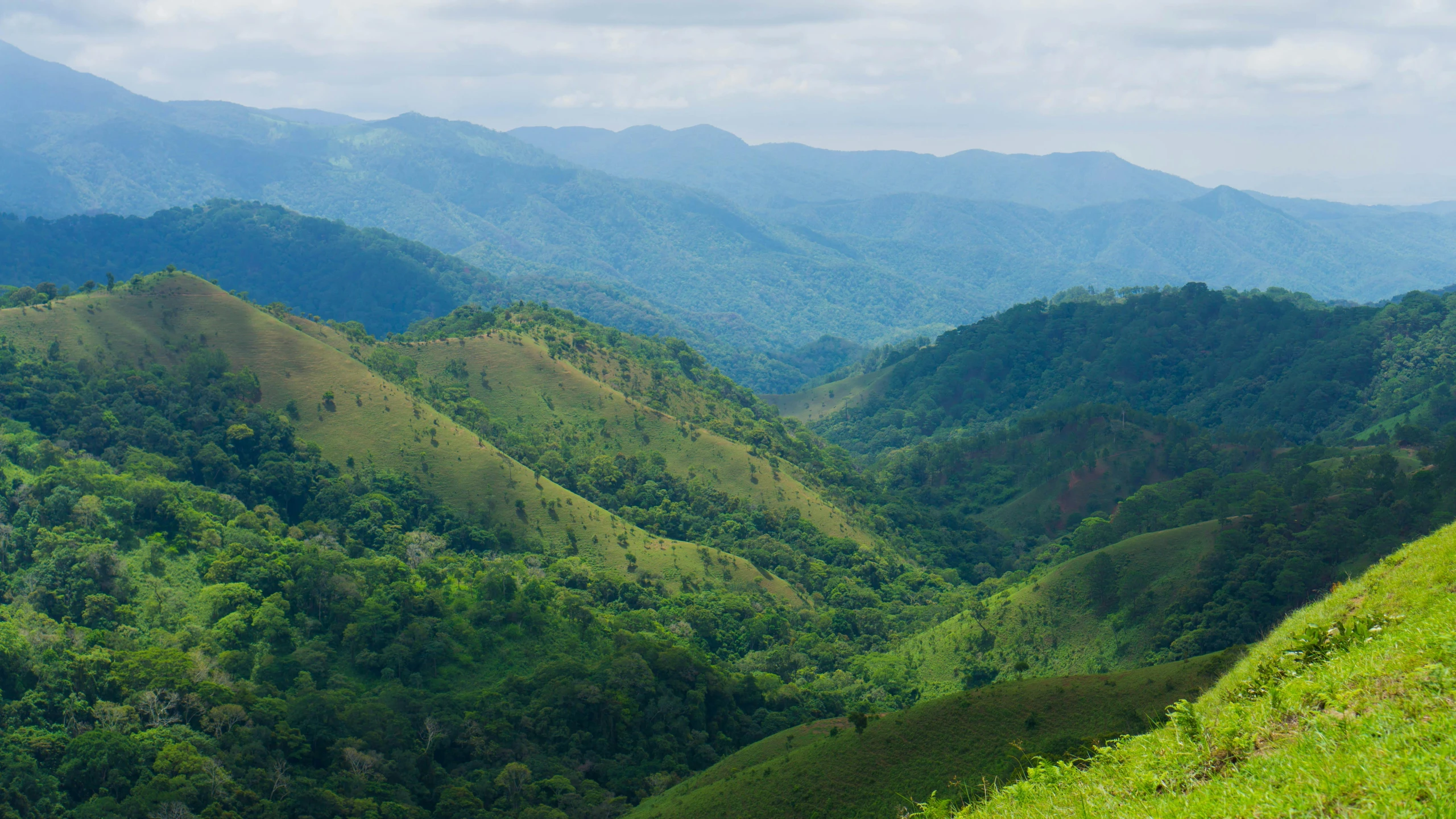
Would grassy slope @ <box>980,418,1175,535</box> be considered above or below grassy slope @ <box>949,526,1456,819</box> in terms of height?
below

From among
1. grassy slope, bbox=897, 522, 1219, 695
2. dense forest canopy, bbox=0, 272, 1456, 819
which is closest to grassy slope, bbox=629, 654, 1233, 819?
dense forest canopy, bbox=0, 272, 1456, 819

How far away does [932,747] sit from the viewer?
47.7 m

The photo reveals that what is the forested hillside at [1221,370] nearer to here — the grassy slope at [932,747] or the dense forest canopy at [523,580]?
the dense forest canopy at [523,580]

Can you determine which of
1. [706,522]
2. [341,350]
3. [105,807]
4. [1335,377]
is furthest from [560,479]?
[1335,377]

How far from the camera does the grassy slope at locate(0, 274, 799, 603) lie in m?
96.9

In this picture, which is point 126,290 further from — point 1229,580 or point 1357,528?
point 1357,528

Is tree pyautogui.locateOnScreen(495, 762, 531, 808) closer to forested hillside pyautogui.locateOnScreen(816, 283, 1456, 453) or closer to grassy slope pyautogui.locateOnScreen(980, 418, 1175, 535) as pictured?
grassy slope pyautogui.locateOnScreen(980, 418, 1175, 535)

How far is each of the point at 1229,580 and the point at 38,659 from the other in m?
78.6

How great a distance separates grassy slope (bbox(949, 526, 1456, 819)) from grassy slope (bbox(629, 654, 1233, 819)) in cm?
2595

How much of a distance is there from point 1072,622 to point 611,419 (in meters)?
64.7

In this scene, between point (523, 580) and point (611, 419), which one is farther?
point (611, 419)

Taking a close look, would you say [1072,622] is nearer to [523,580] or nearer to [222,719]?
[523,580]

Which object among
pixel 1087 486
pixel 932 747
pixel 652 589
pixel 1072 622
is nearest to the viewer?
pixel 932 747

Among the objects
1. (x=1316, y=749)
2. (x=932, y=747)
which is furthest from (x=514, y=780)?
(x=1316, y=749)
